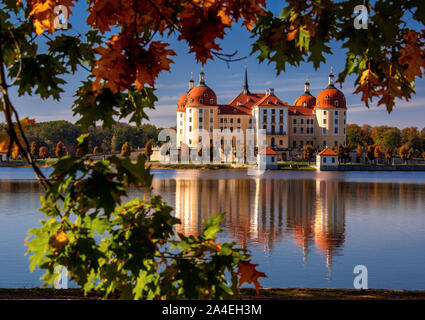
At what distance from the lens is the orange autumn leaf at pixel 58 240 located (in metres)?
1.81

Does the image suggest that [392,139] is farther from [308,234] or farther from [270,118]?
[308,234]

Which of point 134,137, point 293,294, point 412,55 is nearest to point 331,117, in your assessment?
point 134,137

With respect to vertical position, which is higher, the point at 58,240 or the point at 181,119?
the point at 181,119

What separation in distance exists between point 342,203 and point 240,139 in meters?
44.0

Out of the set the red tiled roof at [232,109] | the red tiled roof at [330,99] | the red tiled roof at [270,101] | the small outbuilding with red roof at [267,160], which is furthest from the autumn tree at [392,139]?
the small outbuilding with red roof at [267,160]

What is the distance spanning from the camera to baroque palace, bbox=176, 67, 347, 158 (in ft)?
206

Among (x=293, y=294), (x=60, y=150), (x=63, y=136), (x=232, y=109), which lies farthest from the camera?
(x=232, y=109)

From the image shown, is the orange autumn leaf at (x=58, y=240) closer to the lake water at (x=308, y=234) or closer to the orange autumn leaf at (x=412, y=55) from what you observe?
the orange autumn leaf at (x=412, y=55)

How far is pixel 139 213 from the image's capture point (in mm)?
1950

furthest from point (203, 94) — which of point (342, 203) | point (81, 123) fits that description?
point (81, 123)

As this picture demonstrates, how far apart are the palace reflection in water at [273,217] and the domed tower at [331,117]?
155 ft

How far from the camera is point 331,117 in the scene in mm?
65375

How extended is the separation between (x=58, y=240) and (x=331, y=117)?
2615 inches
